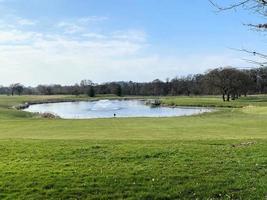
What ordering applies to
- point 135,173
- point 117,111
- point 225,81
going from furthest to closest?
point 225,81, point 117,111, point 135,173

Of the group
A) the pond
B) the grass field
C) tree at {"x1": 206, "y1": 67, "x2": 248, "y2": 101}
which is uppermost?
tree at {"x1": 206, "y1": 67, "x2": 248, "y2": 101}

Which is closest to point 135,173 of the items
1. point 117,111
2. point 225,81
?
point 117,111

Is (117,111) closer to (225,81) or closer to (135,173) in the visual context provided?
(225,81)

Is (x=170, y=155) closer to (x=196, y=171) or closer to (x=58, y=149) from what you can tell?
(x=196, y=171)

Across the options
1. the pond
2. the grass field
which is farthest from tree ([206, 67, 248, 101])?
the grass field

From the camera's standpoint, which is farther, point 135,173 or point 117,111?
point 117,111

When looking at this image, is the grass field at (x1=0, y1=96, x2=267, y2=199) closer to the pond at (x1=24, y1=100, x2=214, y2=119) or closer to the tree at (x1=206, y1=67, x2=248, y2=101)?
the pond at (x1=24, y1=100, x2=214, y2=119)

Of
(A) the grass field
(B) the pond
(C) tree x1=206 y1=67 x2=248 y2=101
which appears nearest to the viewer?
(A) the grass field

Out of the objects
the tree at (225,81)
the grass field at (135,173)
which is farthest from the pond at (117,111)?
the grass field at (135,173)

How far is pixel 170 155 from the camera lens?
16406mm

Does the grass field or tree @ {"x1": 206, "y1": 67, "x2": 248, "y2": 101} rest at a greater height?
tree @ {"x1": 206, "y1": 67, "x2": 248, "y2": 101}

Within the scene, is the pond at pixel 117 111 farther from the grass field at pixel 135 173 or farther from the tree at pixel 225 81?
the grass field at pixel 135 173

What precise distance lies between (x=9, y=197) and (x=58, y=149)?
6.49 m

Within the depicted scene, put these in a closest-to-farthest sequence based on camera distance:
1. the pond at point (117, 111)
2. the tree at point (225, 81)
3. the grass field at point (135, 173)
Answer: the grass field at point (135, 173), the pond at point (117, 111), the tree at point (225, 81)
